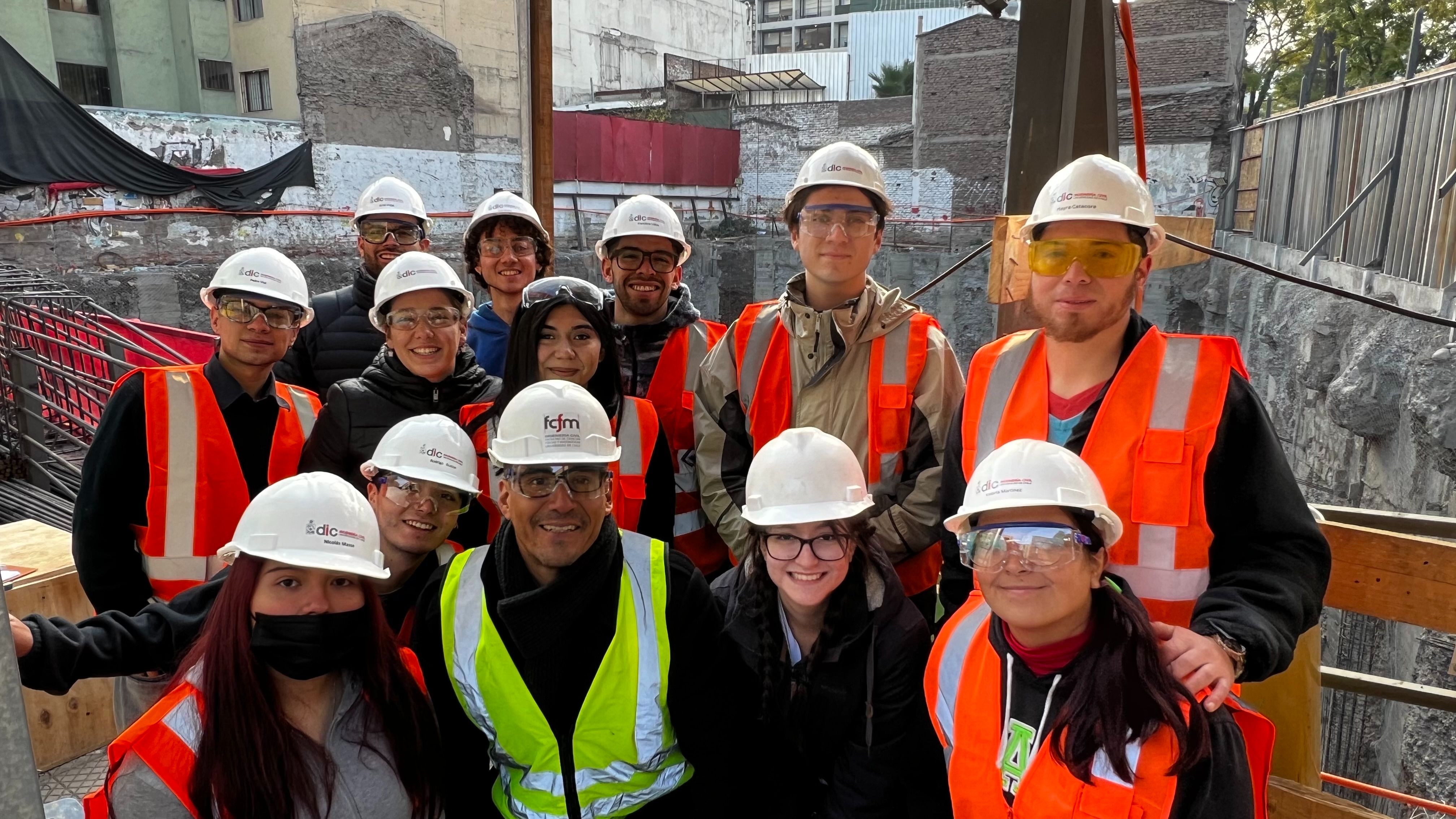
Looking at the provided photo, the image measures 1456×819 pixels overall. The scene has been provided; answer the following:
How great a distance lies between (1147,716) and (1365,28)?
20.7 m

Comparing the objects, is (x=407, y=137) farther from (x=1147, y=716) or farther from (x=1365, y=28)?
(x=1147, y=716)

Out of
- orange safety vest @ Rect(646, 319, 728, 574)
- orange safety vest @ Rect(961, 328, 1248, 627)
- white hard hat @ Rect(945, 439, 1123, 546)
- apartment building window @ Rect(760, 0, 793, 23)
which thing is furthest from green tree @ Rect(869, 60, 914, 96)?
white hard hat @ Rect(945, 439, 1123, 546)

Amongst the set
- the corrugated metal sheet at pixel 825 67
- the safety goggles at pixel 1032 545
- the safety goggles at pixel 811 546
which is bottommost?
the safety goggles at pixel 811 546

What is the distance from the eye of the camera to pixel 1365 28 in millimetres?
16938

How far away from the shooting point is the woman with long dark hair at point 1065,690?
1688 millimetres

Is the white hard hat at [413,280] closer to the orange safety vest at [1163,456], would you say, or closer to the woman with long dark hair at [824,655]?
the woman with long dark hair at [824,655]

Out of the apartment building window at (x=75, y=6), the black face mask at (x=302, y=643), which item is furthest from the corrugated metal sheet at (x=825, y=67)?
the black face mask at (x=302, y=643)

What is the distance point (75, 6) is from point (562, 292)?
69.6ft

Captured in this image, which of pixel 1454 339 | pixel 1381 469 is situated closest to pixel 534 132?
pixel 1454 339

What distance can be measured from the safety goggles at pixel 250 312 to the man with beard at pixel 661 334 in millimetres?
1182

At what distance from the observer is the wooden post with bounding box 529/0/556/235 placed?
4.79 meters

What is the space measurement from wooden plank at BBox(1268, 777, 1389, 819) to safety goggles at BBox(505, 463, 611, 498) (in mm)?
2256

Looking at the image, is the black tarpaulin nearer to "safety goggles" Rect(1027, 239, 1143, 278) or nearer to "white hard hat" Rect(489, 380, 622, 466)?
"white hard hat" Rect(489, 380, 622, 466)

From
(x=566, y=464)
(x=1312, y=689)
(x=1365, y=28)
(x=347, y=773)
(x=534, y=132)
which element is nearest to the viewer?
(x=347, y=773)
